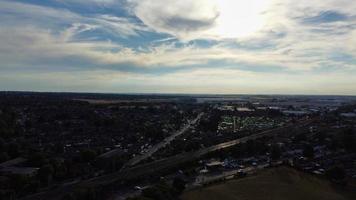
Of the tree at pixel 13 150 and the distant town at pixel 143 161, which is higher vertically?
the tree at pixel 13 150

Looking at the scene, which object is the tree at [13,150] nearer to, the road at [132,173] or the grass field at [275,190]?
the road at [132,173]

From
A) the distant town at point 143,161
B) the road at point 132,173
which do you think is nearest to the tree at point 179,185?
the distant town at point 143,161

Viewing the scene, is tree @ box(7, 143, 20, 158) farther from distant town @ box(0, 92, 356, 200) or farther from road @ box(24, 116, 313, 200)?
road @ box(24, 116, 313, 200)

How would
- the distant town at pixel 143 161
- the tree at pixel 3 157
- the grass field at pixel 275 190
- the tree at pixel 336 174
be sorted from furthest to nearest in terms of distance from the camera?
1. the tree at pixel 3 157
2. the tree at pixel 336 174
3. the distant town at pixel 143 161
4. the grass field at pixel 275 190

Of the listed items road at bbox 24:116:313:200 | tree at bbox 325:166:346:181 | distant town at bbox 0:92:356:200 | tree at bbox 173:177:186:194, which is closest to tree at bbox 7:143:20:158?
distant town at bbox 0:92:356:200

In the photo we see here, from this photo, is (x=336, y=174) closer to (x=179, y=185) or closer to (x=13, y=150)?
(x=179, y=185)

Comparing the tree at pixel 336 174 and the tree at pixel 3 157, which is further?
the tree at pixel 3 157

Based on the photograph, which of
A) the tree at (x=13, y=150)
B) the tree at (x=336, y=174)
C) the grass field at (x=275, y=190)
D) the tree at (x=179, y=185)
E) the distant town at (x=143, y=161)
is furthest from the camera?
the tree at (x=13, y=150)

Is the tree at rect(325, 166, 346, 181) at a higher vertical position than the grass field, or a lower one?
higher

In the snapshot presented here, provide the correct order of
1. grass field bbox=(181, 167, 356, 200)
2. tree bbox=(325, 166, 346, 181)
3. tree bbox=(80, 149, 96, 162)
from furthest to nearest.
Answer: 1. tree bbox=(80, 149, 96, 162)
2. tree bbox=(325, 166, 346, 181)
3. grass field bbox=(181, 167, 356, 200)
